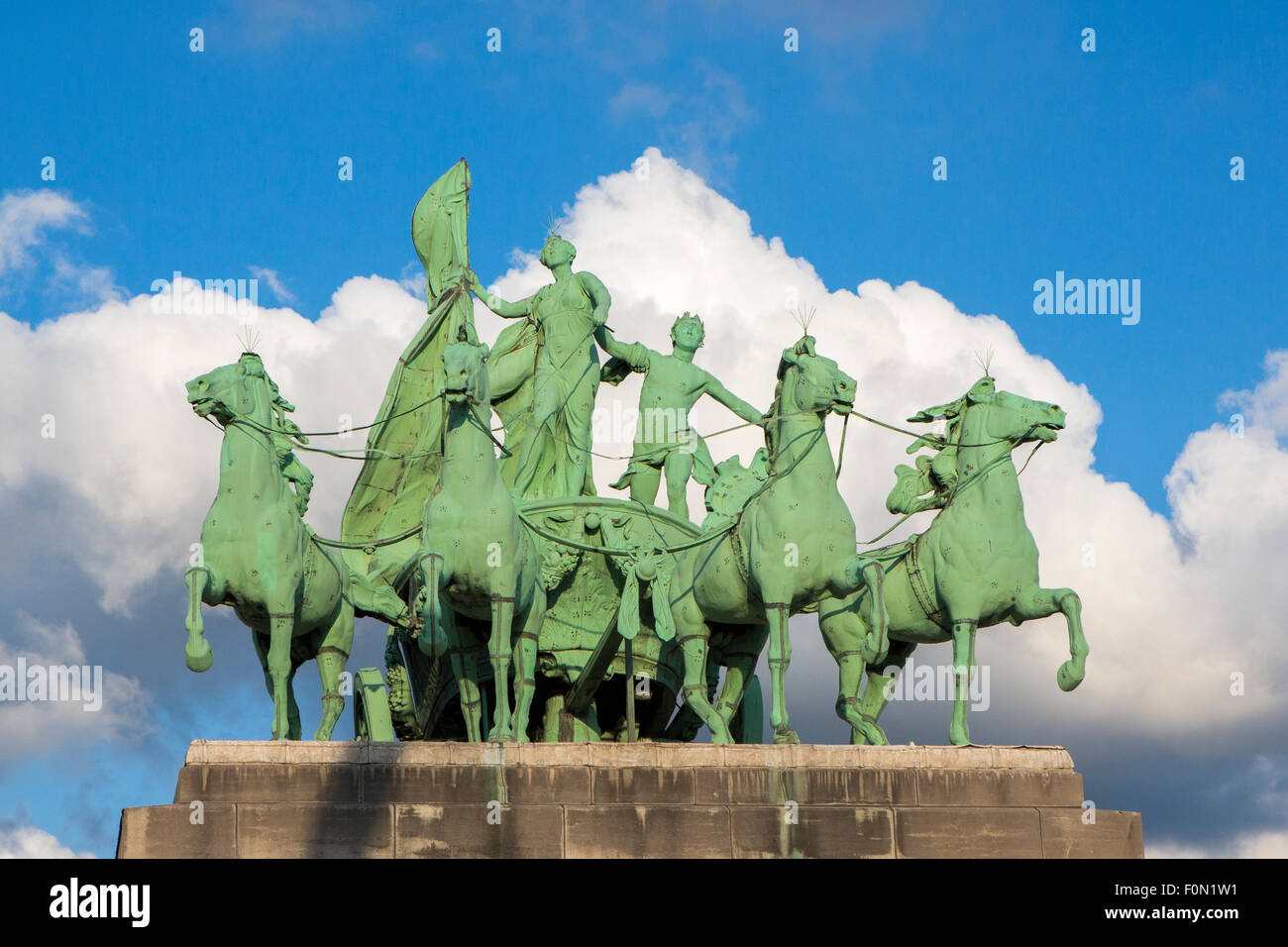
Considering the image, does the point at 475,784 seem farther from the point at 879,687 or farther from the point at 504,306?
the point at 504,306

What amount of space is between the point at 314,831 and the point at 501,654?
137 inches

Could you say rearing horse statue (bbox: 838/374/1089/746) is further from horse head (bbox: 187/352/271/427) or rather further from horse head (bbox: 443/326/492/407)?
horse head (bbox: 187/352/271/427)

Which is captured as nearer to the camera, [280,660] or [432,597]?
[432,597]

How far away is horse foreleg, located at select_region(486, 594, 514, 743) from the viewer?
29656 mm

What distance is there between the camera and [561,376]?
120 ft

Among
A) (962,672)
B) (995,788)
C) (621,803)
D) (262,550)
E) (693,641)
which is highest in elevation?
(262,550)

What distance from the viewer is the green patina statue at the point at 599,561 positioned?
3006cm

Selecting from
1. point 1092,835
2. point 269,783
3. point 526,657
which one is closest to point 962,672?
point 1092,835

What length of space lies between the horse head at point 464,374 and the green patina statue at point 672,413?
6281 millimetres

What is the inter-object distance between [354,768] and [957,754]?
6.78m

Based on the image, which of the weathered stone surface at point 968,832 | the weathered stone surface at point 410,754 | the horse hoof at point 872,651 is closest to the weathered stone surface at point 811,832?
the weathered stone surface at point 968,832

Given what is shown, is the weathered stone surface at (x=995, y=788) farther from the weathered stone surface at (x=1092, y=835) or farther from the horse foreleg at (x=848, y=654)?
the horse foreleg at (x=848, y=654)

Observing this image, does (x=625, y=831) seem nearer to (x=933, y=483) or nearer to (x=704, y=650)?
(x=704, y=650)
